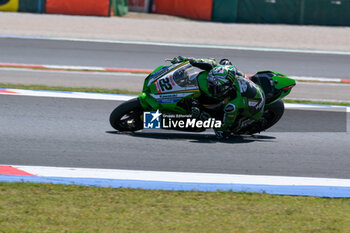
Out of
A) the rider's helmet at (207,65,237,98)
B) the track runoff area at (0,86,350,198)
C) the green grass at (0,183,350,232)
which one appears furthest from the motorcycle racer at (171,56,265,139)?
the green grass at (0,183,350,232)

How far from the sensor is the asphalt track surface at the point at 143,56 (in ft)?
52.4

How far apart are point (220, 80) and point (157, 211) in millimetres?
2855

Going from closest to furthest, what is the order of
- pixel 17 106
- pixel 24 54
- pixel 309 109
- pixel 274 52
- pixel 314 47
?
pixel 17 106
pixel 309 109
pixel 24 54
pixel 274 52
pixel 314 47

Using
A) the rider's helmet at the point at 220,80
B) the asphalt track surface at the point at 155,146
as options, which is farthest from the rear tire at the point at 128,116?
the rider's helmet at the point at 220,80

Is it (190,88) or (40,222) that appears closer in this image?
(40,222)

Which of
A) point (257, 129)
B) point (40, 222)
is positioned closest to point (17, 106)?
point (257, 129)

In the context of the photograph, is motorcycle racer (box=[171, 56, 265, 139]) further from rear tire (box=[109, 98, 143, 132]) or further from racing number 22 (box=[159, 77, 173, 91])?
rear tire (box=[109, 98, 143, 132])

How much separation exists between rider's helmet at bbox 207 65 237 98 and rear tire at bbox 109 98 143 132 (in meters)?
1.08

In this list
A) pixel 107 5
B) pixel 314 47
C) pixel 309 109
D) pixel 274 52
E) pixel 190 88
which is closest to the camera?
pixel 190 88

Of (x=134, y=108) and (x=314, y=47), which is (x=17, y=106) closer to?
(x=134, y=108)

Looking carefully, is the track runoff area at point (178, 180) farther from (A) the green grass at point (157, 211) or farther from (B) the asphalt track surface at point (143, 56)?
(B) the asphalt track surface at point (143, 56)

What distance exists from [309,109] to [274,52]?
798cm

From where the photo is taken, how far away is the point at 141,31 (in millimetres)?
21906

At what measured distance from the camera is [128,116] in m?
8.59
